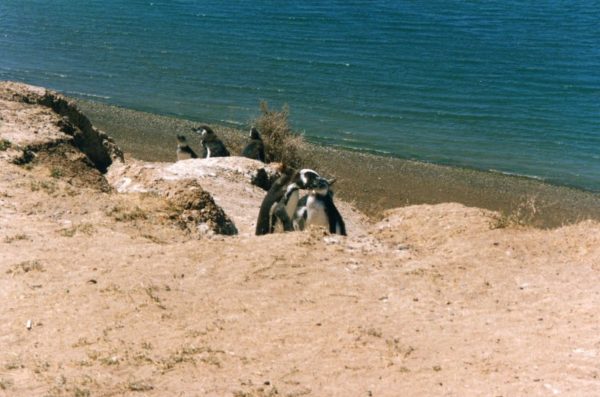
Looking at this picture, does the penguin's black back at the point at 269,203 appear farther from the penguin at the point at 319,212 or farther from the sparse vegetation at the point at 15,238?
the sparse vegetation at the point at 15,238

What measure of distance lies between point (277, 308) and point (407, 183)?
1432 cm

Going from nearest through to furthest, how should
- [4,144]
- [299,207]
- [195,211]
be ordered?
[195,211], [4,144], [299,207]

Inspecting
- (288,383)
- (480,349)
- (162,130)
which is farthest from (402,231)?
(162,130)

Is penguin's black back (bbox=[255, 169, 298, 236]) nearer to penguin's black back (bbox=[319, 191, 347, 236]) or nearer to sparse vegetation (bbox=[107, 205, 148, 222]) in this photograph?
penguin's black back (bbox=[319, 191, 347, 236])

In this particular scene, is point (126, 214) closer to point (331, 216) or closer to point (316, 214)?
point (316, 214)

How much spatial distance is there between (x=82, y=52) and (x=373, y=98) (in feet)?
52.5

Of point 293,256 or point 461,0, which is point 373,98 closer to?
point 461,0

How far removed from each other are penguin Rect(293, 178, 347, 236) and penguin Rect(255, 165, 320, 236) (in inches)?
4.4

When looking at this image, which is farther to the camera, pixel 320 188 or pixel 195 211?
pixel 320 188

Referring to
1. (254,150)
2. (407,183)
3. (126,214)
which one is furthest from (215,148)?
(126,214)

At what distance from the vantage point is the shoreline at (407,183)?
805 inches

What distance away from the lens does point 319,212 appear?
12922mm

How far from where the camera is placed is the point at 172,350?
730 centimetres

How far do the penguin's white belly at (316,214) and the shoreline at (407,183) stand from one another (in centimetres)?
476
